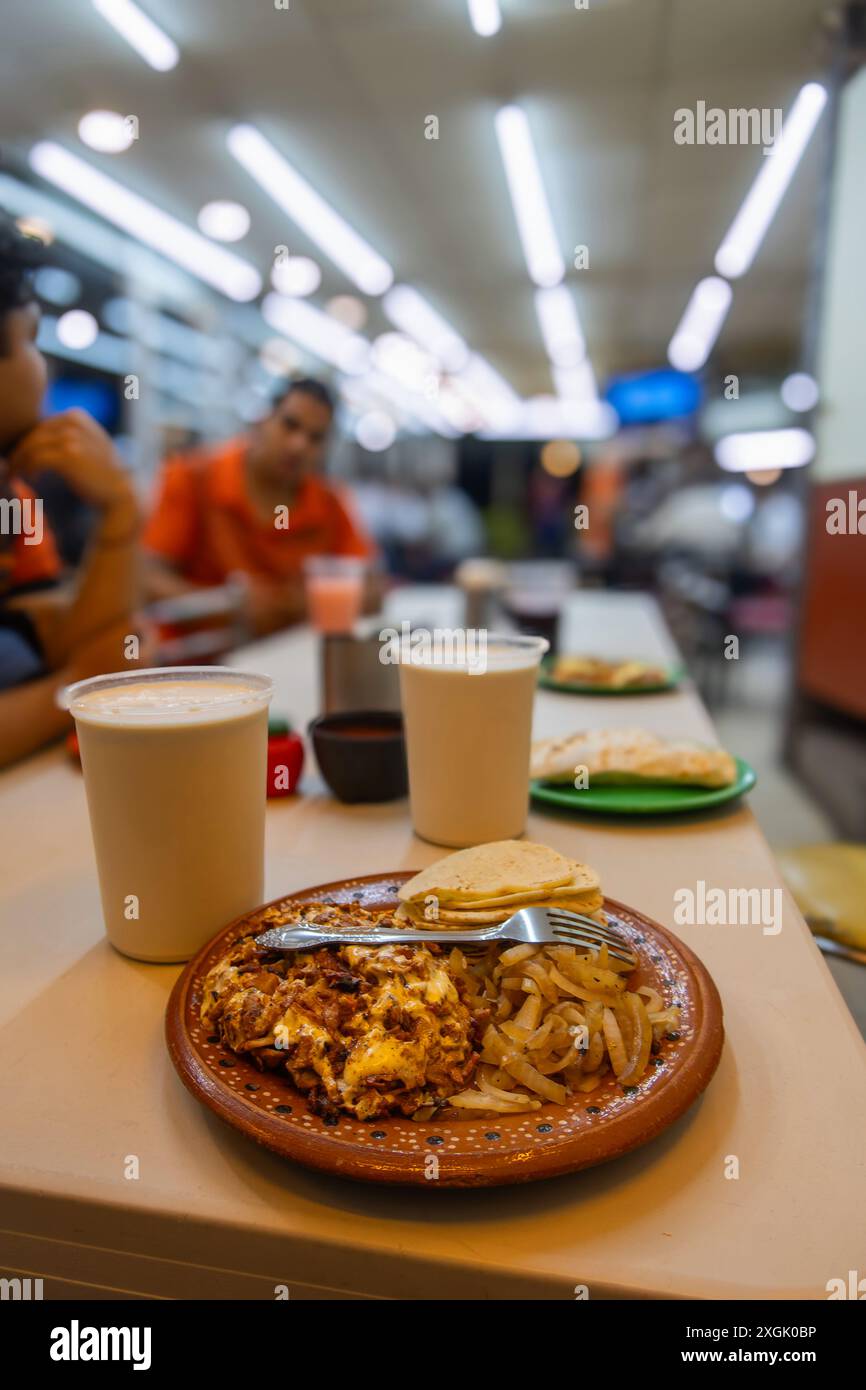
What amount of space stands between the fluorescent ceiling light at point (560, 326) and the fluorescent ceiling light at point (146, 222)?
2.92 m

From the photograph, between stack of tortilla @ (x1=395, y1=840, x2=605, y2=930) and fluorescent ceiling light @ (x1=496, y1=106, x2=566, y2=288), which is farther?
fluorescent ceiling light @ (x1=496, y1=106, x2=566, y2=288)

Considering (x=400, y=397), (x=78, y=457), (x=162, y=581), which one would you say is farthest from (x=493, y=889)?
(x=400, y=397)

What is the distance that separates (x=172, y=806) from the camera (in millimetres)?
907

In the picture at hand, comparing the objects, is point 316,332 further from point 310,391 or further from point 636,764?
point 636,764

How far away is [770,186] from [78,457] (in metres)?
5.87

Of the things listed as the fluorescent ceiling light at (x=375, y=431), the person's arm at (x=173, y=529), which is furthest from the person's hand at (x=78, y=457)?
the fluorescent ceiling light at (x=375, y=431)

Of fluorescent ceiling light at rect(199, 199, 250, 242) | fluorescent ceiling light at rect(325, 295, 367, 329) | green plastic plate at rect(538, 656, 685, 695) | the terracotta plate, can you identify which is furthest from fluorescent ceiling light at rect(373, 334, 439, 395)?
the terracotta plate

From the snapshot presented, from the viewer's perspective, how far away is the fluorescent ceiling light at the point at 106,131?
183 inches

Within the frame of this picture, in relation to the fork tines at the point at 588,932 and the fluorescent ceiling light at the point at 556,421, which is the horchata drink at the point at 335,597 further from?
the fluorescent ceiling light at the point at 556,421

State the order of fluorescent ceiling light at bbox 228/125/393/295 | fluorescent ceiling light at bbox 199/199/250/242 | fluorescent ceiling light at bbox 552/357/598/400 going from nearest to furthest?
fluorescent ceiling light at bbox 228/125/393/295 < fluorescent ceiling light at bbox 199/199/250/242 < fluorescent ceiling light at bbox 552/357/598/400

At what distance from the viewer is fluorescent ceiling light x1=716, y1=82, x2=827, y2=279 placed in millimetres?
4672

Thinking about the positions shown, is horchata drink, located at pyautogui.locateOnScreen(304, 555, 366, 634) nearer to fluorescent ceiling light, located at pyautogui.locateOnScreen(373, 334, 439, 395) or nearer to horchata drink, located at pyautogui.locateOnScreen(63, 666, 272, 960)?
horchata drink, located at pyautogui.locateOnScreen(63, 666, 272, 960)

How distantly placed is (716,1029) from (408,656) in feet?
2.08

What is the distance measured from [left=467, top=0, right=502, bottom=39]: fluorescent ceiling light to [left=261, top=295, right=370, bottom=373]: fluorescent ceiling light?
4565mm
